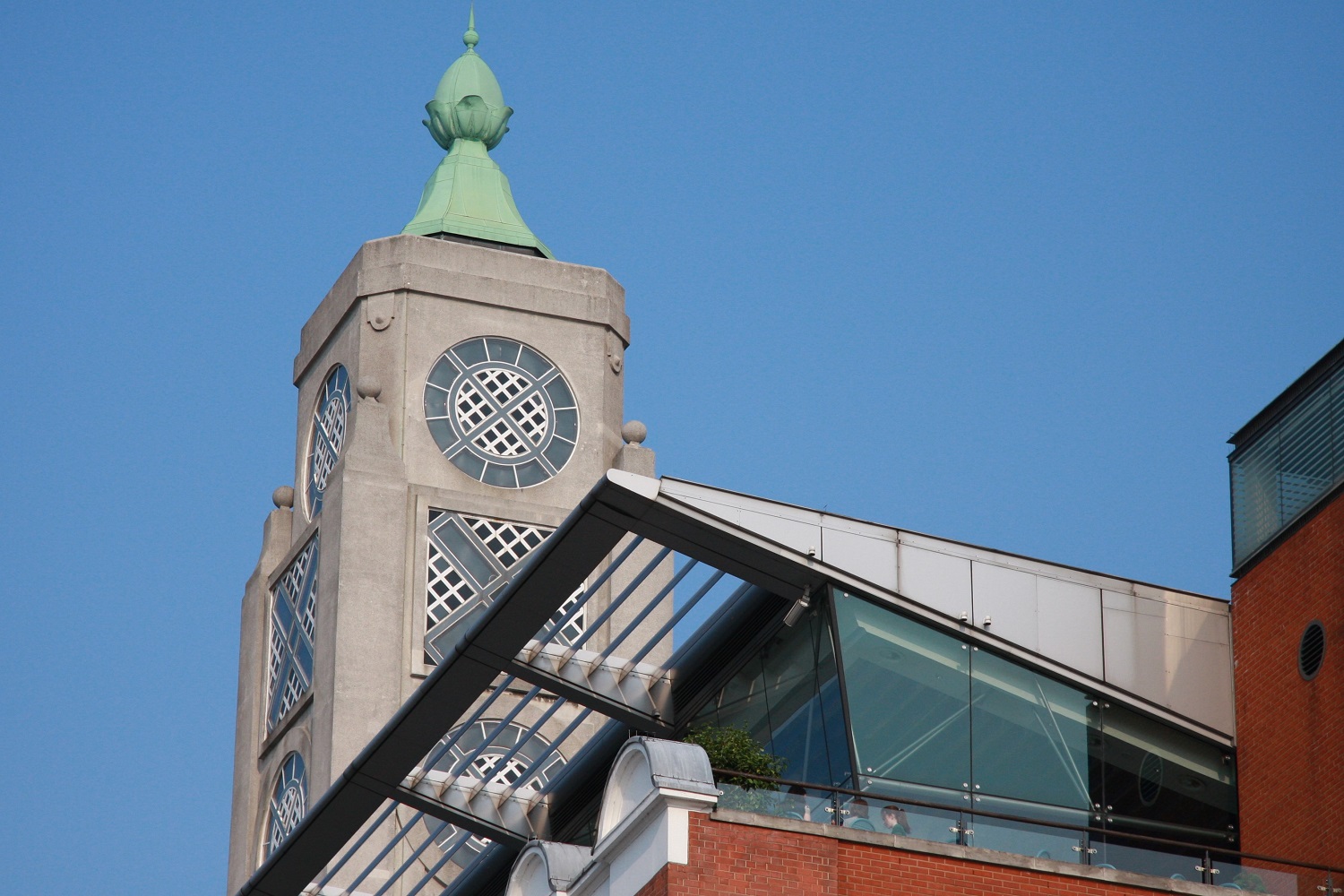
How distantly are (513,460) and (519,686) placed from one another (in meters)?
5.28

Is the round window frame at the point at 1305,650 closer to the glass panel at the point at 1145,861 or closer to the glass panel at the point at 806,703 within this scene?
the glass panel at the point at 1145,861

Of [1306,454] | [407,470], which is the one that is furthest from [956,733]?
[407,470]

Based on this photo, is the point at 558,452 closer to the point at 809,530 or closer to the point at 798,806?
the point at 809,530

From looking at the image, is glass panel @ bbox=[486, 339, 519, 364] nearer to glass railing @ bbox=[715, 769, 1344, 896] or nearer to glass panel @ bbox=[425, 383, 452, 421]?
glass panel @ bbox=[425, 383, 452, 421]

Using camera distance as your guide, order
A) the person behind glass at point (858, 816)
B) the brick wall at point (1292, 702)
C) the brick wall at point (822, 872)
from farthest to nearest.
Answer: the brick wall at point (1292, 702) < the person behind glass at point (858, 816) < the brick wall at point (822, 872)

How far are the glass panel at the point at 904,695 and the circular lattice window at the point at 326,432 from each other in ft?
71.4

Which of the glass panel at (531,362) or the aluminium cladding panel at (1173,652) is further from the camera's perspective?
the glass panel at (531,362)

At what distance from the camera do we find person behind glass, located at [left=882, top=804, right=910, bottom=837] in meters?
25.7

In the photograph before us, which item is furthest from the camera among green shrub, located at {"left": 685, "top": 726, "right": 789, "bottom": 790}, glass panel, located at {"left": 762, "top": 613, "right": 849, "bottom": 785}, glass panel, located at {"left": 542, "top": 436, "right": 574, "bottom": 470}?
glass panel, located at {"left": 542, "top": 436, "right": 574, "bottom": 470}

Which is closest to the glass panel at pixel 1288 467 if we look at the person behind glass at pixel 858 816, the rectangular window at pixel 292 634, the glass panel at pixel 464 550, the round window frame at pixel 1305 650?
the round window frame at pixel 1305 650

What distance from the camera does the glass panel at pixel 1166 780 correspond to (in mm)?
31312

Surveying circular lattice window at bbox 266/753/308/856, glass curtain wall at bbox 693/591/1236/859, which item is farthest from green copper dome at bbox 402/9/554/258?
glass curtain wall at bbox 693/591/1236/859

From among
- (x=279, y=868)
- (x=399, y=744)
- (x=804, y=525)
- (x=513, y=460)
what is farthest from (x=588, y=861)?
(x=513, y=460)

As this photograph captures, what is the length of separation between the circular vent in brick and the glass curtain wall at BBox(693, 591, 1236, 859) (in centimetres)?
194
